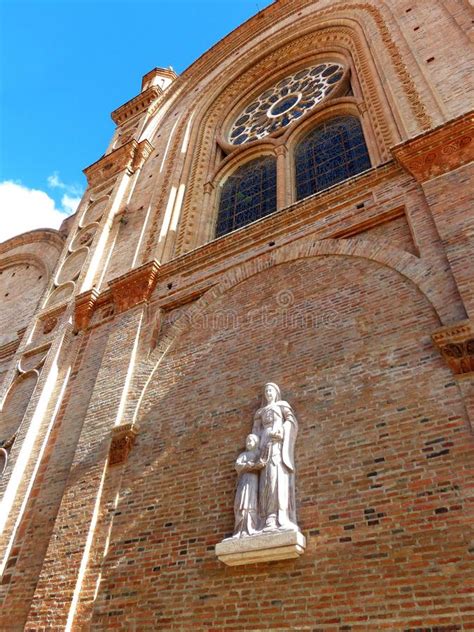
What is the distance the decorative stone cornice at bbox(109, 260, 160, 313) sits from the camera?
9.54m

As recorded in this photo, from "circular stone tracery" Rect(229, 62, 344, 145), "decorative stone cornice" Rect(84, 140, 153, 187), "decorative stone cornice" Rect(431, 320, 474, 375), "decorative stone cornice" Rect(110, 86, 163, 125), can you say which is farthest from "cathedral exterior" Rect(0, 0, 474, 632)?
"decorative stone cornice" Rect(110, 86, 163, 125)

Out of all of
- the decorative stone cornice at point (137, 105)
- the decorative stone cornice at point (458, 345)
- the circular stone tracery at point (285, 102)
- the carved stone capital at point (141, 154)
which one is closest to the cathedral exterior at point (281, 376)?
the decorative stone cornice at point (458, 345)

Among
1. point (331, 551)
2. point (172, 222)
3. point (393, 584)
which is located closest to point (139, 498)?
point (331, 551)

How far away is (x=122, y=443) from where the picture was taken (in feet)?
23.6

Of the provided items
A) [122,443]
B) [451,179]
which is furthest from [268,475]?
[451,179]

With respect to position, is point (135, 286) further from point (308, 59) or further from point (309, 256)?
point (308, 59)

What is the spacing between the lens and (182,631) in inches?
200

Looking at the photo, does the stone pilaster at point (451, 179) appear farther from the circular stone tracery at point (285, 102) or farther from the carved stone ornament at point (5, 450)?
the carved stone ornament at point (5, 450)

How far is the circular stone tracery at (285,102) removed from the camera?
515 inches

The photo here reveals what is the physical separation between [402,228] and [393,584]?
4607 millimetres

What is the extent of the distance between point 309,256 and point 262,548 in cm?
432

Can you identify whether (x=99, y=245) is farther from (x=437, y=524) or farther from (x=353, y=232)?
(x=437, y=524)

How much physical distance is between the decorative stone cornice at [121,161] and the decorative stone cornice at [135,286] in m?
5.54

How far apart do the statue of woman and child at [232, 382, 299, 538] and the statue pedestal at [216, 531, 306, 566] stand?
0.26ft
